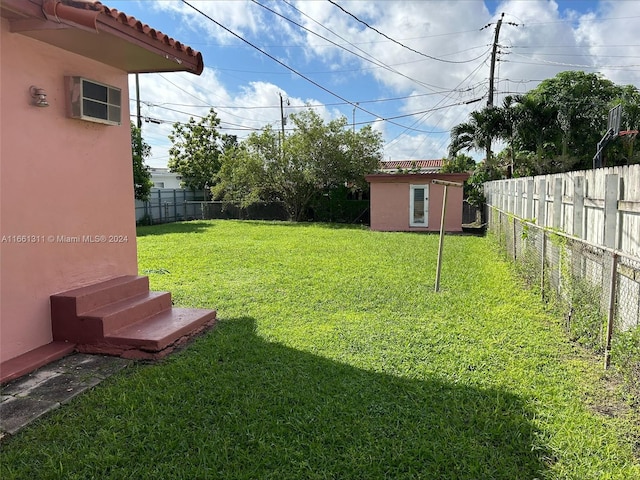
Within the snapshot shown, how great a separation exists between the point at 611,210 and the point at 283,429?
126 inches

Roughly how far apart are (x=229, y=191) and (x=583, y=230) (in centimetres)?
1957

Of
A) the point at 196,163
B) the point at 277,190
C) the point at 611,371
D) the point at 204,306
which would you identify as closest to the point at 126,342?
the point at 204,306

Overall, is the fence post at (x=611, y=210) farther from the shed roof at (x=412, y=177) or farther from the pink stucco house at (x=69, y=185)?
the shed roof at (x=412, y=177)

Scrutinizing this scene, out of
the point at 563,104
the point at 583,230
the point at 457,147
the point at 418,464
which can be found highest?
the point at 563,104

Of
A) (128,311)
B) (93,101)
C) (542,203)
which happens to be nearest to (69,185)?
(93,101)

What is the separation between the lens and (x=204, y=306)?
5.35m

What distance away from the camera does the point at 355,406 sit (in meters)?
2.87

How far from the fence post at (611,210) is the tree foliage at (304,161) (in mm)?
15788

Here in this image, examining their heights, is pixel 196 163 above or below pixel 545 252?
above

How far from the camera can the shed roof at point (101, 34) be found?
3.07 m

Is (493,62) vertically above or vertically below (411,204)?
above

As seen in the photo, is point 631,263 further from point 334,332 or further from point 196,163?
point 196,163

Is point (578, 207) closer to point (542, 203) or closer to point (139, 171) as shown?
point (542, 203)

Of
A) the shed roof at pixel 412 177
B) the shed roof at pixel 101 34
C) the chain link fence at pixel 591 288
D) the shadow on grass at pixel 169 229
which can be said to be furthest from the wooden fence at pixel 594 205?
the shadow on grass at pixel 169 229
